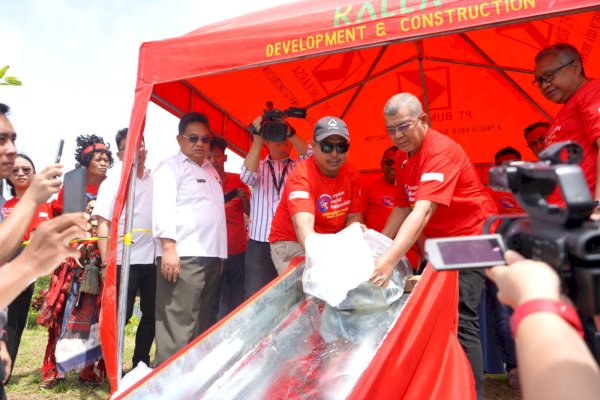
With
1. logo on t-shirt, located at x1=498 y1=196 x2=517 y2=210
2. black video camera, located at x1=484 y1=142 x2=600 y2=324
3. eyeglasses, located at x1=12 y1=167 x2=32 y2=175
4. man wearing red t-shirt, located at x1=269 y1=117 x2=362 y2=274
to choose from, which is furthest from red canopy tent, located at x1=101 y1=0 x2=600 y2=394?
black video camera, located at x1=484 y1=142 x2=600 y2=324

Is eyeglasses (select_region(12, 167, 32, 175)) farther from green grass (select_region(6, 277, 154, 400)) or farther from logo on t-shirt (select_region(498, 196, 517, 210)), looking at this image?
logo on t-shirt (select_region(498, 196, 517, 210))

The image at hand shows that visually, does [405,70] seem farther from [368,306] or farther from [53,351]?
[53,351]

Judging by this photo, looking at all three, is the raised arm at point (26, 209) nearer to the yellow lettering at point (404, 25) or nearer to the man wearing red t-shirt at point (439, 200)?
the man wearing red t-shirt at point (439, 200)

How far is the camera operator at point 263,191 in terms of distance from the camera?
3377 millimetres

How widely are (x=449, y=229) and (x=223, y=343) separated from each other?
1.26m

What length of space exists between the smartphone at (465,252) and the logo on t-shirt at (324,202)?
1969 mm

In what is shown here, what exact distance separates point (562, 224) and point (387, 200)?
298cm

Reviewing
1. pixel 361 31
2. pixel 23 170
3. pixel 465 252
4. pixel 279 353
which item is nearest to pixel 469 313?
pixel 279 353

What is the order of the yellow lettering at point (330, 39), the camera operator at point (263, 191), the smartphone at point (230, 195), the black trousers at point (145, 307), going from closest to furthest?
the yellow lettering at point (330, 39) < the camera operator at point (263, 191) < the black trousers at point (145, 307) < the smartphone at point (230, 195)

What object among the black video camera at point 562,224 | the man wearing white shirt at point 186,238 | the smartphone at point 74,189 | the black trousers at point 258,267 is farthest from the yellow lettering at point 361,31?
the black video camera at point 562,224

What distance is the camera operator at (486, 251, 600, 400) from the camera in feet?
1.99

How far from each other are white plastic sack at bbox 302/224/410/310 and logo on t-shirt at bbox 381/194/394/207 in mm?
1242

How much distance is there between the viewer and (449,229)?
8.03ft

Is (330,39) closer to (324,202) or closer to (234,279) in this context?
(324,202)
